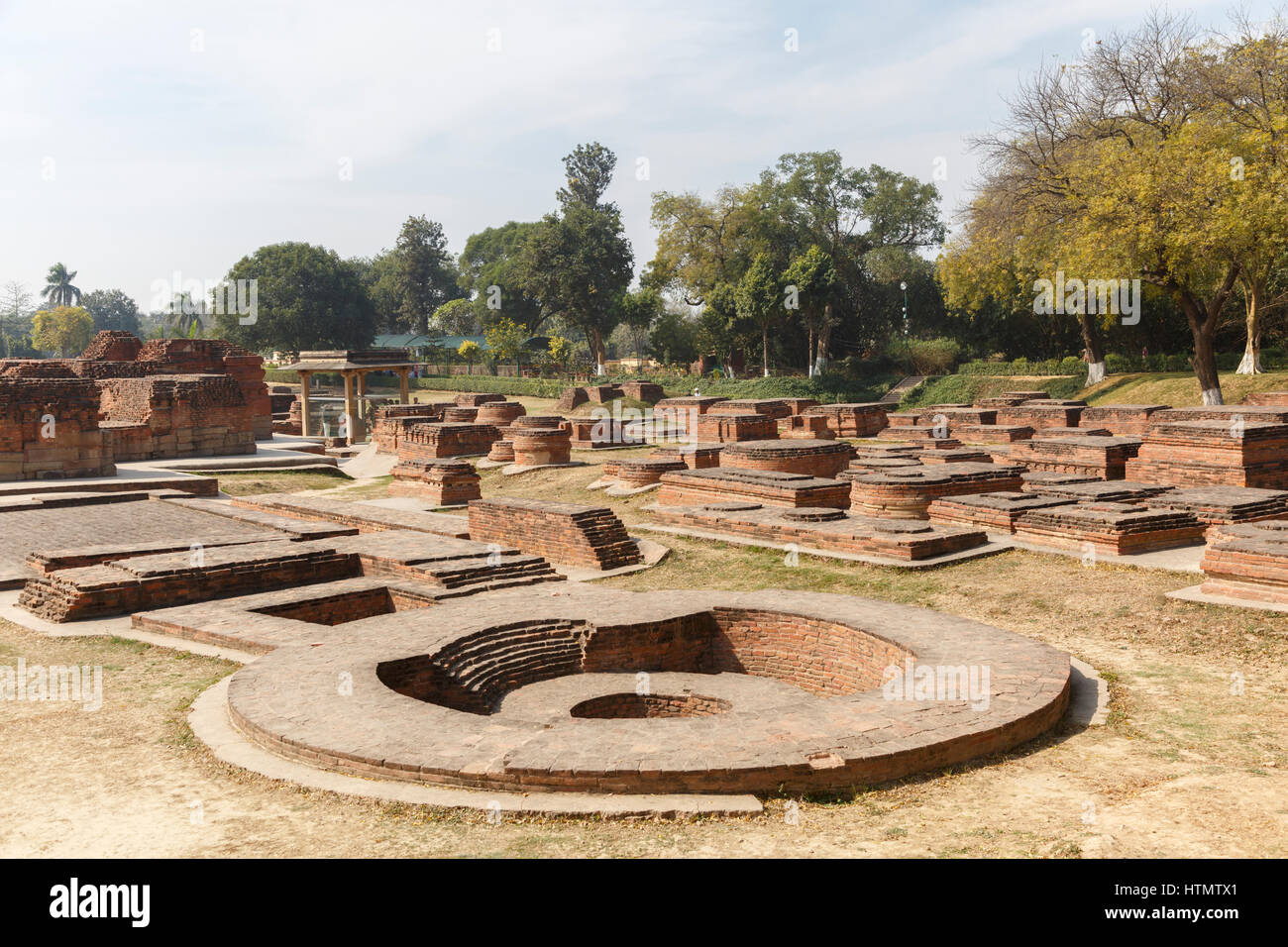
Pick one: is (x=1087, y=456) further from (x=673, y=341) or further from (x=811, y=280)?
(x=673, y=341)

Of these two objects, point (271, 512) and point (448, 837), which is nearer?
point (448, 837)

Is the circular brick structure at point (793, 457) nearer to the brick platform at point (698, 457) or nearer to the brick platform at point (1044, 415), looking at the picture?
the brick platform at point (698, 457)

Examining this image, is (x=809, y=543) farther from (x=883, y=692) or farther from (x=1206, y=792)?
(x=1206, y=792)

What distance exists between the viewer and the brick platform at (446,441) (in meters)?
20.2

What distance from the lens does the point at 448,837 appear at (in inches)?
151

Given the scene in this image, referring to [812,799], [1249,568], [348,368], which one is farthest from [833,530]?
[348,368]

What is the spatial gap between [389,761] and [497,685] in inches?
82.3

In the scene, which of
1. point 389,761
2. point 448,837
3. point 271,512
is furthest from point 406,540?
point 448,837

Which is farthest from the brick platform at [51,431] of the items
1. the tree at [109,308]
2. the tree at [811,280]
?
the tree at [109,308]

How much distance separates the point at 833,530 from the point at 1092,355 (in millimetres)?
19719

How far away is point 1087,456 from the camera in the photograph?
43.2 ft

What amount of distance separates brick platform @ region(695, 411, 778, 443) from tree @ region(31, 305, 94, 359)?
57.9 metres

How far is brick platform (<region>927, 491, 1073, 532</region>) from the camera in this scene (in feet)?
34.0

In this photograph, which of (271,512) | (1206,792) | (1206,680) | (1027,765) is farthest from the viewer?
(271,512)
